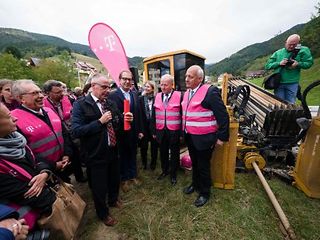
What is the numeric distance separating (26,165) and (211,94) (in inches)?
84.2

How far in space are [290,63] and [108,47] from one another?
4731 millimetres

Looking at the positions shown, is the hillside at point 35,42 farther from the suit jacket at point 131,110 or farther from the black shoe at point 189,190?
the black shoe at point 189,190

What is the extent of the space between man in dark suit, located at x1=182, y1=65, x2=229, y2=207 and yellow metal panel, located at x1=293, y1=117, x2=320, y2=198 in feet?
4.22

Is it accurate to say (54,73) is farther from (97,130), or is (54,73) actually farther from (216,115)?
(216,115)

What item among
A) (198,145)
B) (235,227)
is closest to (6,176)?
(198,145)

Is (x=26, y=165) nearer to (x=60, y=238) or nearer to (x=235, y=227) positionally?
Result: (x=60, y=238)

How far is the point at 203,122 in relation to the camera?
8.88ft

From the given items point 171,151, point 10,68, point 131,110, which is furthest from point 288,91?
point 10,68

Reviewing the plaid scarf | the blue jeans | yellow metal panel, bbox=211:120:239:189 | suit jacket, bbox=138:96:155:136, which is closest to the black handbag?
the blue jeans

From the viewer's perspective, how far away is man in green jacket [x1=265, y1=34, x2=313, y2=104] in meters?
3.80

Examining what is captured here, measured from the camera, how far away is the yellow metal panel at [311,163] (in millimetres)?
2760

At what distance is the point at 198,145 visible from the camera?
2.76 m

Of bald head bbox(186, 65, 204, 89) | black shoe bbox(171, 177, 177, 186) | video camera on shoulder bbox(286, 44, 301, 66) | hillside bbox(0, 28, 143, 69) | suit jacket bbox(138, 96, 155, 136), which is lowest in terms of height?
black shoe bbox(171, 177, 177, 186)

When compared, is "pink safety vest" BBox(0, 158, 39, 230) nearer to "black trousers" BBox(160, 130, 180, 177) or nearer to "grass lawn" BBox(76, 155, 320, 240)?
"grass lawn" BBox(76, 155, 320, 240)
